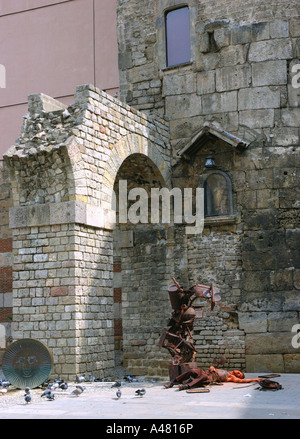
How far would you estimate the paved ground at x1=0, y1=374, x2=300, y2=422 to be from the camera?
6.30 meters

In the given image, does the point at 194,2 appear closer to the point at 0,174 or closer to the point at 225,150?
the point at 225,150

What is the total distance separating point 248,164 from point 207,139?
912 mm

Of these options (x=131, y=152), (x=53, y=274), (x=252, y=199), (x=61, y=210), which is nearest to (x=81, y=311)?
(x=53, y=274)

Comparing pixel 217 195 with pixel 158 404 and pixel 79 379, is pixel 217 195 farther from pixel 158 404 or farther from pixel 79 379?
pixel 158 404

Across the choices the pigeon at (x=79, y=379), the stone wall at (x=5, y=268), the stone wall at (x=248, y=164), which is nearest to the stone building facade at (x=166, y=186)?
the stone wall at (x=248, y=164)

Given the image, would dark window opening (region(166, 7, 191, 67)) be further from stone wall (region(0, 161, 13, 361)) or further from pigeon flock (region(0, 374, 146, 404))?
pigeon flock (region(0, 374, 146, 404))

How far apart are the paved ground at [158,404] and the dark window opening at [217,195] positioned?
3.88 metres

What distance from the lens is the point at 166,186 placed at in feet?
40.4

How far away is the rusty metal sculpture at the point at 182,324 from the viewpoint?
8.81m

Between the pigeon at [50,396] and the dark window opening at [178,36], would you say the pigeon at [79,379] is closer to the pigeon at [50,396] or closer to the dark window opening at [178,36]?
the pigeon at [50,396]

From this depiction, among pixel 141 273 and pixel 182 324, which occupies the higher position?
pixel 141 273

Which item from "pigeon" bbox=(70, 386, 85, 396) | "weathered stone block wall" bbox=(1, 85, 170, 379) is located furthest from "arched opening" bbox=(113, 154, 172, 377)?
"pigeon" bbox=(70, 386, 85, 396)

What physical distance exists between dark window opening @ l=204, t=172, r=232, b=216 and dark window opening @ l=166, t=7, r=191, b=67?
237cm

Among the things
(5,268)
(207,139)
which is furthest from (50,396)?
(5,268)
